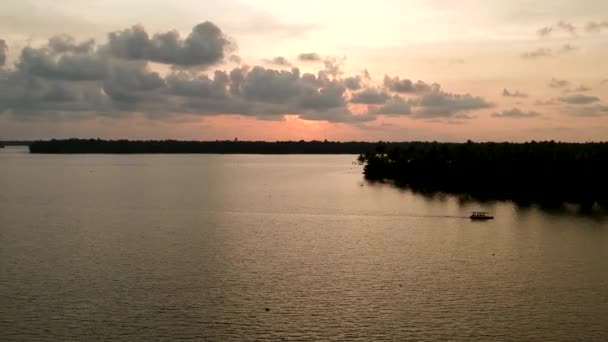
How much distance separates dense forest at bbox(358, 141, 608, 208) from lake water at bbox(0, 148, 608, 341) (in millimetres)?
25507

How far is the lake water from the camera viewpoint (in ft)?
104

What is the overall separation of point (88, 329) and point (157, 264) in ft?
47.2

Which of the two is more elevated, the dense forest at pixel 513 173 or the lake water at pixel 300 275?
the dense forest at pixel 513 173

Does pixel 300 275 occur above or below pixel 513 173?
below

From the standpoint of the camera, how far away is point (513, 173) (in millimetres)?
107375

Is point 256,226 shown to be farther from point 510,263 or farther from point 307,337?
point 307,337

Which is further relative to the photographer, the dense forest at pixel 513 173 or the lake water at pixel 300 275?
the dense forest at pixel 513 173

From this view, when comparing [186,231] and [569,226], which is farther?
[569,226]

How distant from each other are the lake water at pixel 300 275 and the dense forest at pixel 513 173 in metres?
25.5

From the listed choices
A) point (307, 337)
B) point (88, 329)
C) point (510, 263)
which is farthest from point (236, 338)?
point (510, 263)

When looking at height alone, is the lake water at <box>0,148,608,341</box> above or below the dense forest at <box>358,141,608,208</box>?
below

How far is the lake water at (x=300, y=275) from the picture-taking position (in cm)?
3156

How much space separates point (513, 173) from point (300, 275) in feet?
248

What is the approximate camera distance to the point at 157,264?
Answer: 4509cm
